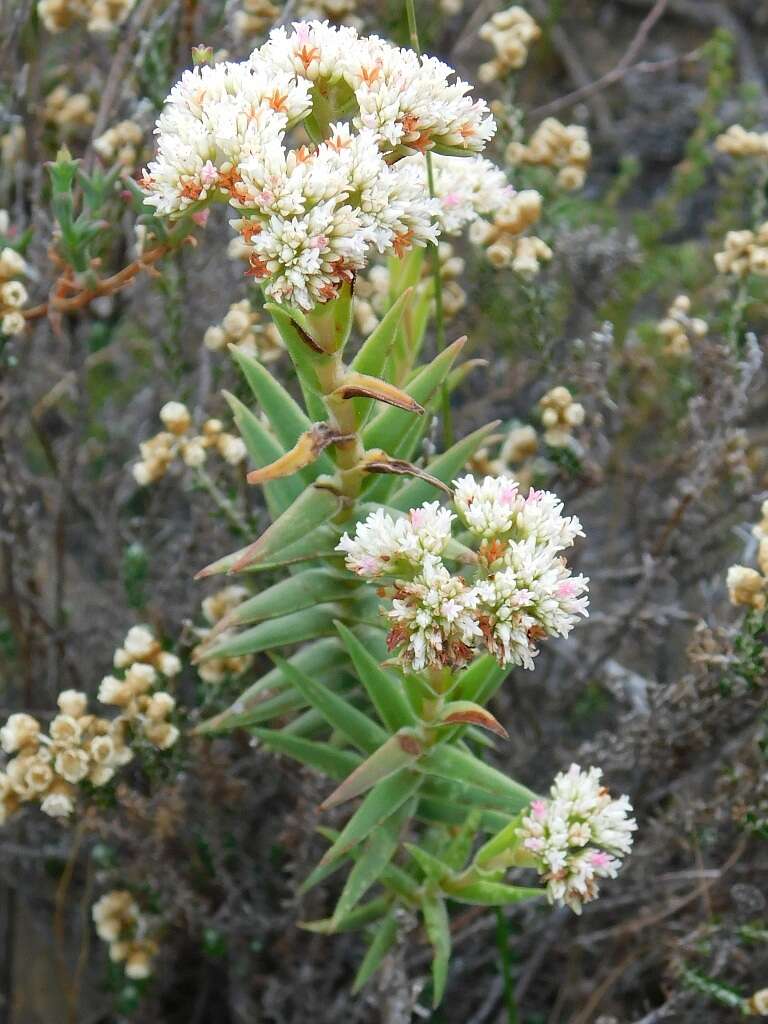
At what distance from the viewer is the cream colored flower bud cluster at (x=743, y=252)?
1871 millimetres

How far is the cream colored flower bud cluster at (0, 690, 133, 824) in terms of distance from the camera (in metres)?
1.54

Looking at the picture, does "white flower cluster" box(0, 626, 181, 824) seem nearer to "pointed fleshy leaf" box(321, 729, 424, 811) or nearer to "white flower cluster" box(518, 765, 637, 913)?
"pointed fleshy leaf" box(321, 729, 424, 811)

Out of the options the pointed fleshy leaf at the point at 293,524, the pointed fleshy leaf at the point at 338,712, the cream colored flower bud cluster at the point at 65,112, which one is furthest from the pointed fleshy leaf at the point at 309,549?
the cream colored flower bud cluster at the point at 65,112

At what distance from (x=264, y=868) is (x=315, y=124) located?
1.36 m

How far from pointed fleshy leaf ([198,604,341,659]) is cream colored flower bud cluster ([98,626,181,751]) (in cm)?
19

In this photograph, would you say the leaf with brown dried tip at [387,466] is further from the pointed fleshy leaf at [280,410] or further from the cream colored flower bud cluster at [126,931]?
the cream colored flower bud cluster at [126,931]

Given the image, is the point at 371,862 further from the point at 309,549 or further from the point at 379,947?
the point at 309,549

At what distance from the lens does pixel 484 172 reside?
5.43ft

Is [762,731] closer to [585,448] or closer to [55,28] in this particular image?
[585,448]

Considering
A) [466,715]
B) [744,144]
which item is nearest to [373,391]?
[466,715]

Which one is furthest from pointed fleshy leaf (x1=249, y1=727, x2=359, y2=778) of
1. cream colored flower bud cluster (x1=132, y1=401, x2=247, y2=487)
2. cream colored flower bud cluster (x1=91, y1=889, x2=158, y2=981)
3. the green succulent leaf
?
cream colored flower bud cluster (x1=91, y1=889, x2=158, y2=981)

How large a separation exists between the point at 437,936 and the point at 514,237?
1069 mm

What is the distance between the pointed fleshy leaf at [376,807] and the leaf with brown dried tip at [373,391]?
449 millimetres

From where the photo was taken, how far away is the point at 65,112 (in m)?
2.39
